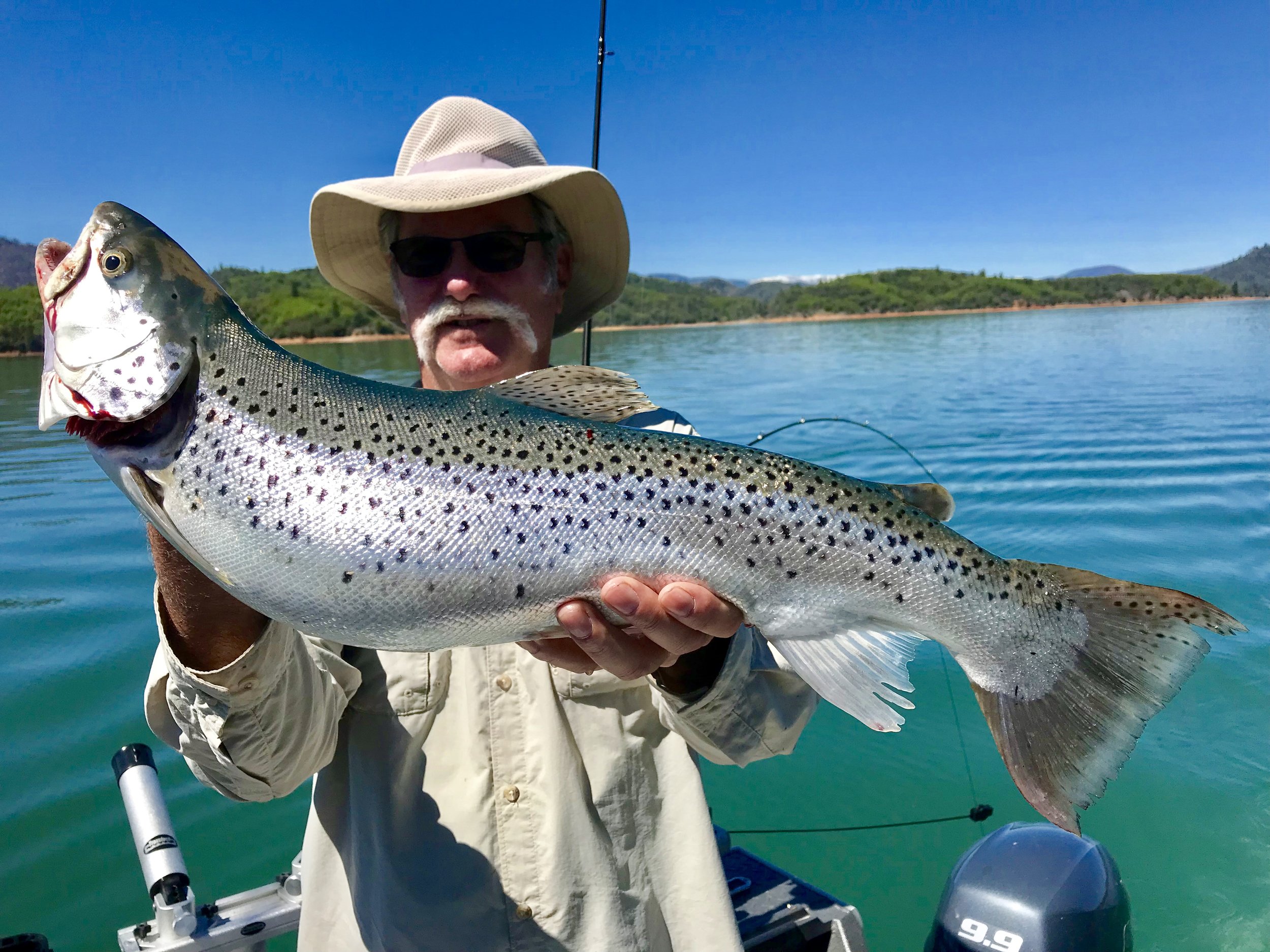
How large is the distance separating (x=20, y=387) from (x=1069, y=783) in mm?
34965

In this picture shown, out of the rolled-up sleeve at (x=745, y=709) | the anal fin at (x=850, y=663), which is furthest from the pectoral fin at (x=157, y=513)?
the anal fin at (x=850, y=663)

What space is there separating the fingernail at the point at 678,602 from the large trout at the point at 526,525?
6 cm

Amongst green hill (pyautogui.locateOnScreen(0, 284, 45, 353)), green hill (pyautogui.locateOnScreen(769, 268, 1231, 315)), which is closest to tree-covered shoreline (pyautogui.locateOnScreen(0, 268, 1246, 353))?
green hill (pyautogui.locateOnScreen(769, 268, 1231, 315))

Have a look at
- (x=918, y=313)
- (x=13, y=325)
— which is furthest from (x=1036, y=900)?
(x=918, y=313)

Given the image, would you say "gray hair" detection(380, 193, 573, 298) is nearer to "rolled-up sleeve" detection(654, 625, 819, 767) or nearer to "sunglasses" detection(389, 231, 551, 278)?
"sunglasses" detection(389, 231, 551, 278)

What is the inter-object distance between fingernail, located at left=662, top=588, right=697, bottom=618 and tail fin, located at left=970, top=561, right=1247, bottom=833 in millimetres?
872

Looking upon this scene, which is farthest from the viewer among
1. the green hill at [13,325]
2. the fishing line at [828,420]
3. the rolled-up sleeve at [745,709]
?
the green hill at [13,325]

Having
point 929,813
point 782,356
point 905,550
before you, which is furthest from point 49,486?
point 782,356

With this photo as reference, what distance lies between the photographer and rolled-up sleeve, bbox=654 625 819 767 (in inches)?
104

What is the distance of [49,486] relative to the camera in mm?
15125

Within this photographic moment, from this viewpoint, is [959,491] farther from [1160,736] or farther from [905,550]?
[905,550]

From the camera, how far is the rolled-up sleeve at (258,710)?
2283 mm

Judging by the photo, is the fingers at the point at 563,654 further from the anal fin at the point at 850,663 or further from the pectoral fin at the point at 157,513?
the pectoral fin at the point at 157,513

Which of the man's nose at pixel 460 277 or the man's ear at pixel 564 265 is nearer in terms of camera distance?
the man's nose at pixel 460 277
